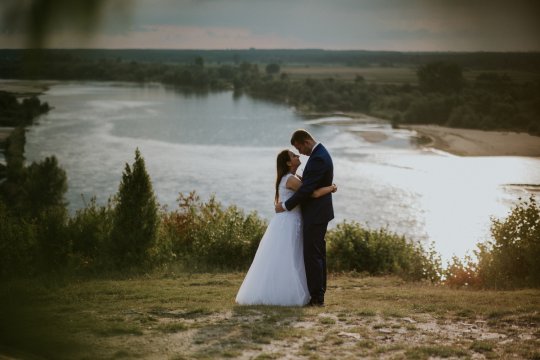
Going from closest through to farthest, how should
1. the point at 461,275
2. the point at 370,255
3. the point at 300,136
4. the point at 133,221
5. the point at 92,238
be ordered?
the point at 300,136, the point at 461,275, the point at 133,221, the point at 370,255, the point at 92,238

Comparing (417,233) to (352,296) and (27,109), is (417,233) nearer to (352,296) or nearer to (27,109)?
(352,296)

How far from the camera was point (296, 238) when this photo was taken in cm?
571

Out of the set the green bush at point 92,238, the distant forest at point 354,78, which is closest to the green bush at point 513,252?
the distant forest at point 354,78

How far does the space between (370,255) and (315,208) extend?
6.66 meters

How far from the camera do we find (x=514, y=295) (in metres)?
6.89

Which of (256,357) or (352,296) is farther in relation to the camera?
(352,296)

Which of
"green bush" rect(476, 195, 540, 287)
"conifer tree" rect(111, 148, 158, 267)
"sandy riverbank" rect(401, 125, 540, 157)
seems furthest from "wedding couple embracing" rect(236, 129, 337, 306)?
"conifer tree" rect(111, 148, 158, 267)

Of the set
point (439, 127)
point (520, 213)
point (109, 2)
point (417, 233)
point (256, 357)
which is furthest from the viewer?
point (417, 233)

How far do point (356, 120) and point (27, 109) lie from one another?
28.3 m

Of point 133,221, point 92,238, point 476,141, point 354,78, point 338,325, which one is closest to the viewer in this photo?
point 338,325

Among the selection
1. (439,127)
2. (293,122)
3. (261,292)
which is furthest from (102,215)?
(293,122)

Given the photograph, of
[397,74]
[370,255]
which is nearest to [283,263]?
[370,255]

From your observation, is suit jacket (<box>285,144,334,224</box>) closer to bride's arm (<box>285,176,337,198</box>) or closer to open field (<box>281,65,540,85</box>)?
bride's arm (<box>285,176,337,198</box>)

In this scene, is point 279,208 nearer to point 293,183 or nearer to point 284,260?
point 293,183
